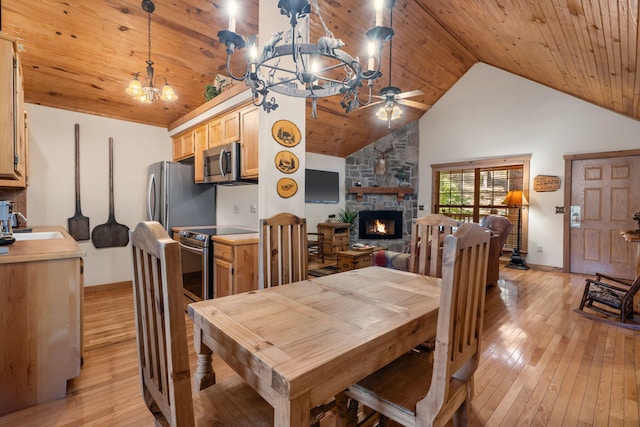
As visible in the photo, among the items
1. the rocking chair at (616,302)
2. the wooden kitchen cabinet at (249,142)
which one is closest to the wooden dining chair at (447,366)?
the wooden kitchen cabinet at (249,142)

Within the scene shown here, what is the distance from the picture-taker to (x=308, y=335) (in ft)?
3.50

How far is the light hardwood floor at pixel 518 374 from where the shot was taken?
5.51 ft

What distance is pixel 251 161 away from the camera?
297cm

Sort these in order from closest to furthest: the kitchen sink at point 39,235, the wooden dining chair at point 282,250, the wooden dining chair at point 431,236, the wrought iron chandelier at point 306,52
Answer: the wrought iron chandelier at point 306,52 → the wooden dining chair at point 282,250 → the wooden dining chair at point 431,236 → the kitchen sink at point 39,235

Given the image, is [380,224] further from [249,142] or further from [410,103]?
[249,142]

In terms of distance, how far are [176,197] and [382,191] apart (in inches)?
184

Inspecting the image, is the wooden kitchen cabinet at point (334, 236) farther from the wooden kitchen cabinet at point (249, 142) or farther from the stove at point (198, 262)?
the wooden kitchen cabinet at point (249, 142)

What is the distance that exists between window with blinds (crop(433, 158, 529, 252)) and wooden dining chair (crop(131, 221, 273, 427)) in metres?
6.35

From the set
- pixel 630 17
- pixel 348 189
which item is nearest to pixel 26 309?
pixel 630 17

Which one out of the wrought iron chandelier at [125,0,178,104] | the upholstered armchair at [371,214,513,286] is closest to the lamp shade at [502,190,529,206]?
the upholstered armchair at [371,214,513,286]

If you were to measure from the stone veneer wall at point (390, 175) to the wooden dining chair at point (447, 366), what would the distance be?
5.71 meters

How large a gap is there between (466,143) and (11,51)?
265 inches

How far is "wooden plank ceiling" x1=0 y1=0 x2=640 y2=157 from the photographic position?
269cm

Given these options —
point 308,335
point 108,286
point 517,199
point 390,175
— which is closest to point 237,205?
point 108,286
